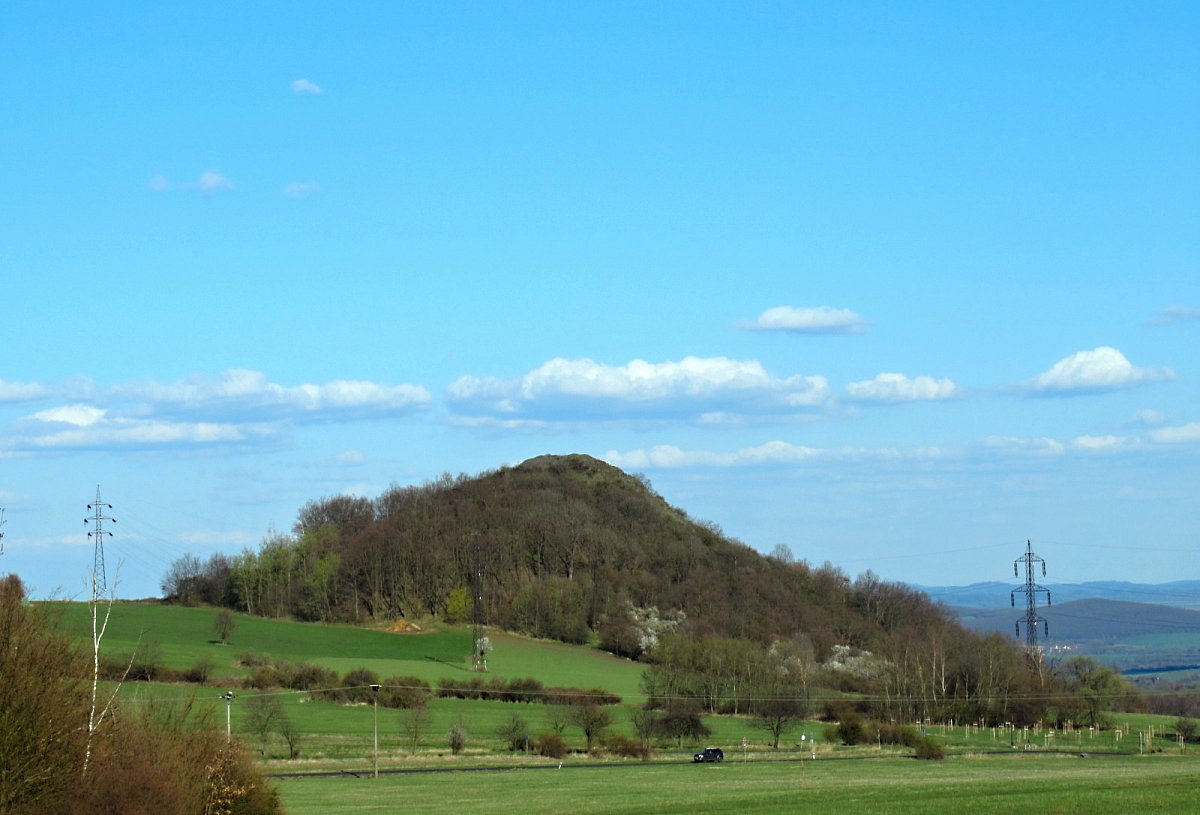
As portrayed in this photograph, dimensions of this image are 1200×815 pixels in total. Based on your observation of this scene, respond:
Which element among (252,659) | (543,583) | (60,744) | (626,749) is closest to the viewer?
(60,744)

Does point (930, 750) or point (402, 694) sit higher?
point (402, 694)

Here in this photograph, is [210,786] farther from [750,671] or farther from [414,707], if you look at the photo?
[750,671]

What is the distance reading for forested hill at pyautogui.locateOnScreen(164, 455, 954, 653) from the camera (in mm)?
169125

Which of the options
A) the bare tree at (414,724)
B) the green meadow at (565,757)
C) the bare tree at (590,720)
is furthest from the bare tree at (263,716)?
the bare tree at (590,720)

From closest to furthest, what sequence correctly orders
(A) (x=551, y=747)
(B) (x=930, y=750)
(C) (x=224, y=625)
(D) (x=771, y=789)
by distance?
(D) (x=771, y=789)
(B) (x=930, y=750)
(A) (x=551, y=747)
(C) (x=224, y=625)

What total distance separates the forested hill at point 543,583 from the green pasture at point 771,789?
90.6 meters

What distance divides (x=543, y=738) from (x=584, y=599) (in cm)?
8647

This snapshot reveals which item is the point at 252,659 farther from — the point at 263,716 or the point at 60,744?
the point at 60,744

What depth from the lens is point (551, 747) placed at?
83125 millimetres

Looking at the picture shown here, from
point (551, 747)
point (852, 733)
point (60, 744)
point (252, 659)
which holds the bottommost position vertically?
point (852, 733)

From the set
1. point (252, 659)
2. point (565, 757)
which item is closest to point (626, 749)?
point (565, 757)

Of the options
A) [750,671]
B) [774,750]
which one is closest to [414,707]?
[774,750]

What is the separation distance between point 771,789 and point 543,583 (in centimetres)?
12227

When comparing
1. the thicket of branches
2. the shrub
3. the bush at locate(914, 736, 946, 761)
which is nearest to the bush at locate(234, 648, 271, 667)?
the shrub
